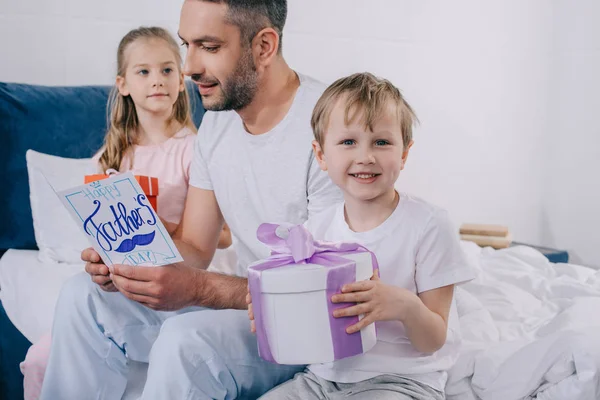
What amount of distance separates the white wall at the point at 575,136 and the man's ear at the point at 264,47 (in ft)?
7.20

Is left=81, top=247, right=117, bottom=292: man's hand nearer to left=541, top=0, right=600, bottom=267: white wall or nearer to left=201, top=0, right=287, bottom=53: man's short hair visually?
left=201, top=0, right=287, bottom=53: man's short hair

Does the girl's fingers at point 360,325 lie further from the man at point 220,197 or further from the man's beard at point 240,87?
the man's beard at point 240,87

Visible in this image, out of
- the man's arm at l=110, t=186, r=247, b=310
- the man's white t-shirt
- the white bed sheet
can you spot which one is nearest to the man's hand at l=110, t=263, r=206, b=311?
the man's arm at l=110, t=186, r=247, b=310

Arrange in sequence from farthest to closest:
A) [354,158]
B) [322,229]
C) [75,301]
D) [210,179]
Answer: [210,179] < [75,301] < [322,229] < [354,158]

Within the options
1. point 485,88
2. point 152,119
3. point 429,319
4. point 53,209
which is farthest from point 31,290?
point 485,88

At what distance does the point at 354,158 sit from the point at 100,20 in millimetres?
1733

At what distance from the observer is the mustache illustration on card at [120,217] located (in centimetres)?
139

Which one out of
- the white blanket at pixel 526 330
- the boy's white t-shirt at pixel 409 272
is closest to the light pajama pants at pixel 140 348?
the boy's white t-shirt at pixel 409 272

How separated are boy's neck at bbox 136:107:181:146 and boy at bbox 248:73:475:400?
3.24ft

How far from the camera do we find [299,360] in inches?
49.1

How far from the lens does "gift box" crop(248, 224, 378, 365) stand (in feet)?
3.99

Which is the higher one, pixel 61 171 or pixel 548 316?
pixel 61 171

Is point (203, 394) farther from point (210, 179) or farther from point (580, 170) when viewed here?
point (580, 170)

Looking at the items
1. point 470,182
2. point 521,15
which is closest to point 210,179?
point 470,182
